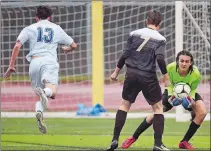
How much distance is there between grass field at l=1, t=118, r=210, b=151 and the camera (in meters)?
13.0

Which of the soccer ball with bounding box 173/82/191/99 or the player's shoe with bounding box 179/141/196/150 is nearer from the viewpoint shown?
the soccer ball with bounding box 173/82/191/99

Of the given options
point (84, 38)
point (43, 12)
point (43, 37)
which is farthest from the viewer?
point (84, 38)

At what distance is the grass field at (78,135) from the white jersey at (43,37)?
182 cm

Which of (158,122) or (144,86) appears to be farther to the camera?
(158,122)

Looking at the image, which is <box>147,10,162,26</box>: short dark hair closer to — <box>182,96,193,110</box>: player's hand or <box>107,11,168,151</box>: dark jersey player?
<box>107,11,168,151</box>: dark jersey player

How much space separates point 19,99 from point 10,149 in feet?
31.5

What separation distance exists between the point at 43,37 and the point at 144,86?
141 cm

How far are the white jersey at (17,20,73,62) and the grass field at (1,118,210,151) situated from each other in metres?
1.82

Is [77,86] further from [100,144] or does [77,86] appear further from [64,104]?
[100,144]

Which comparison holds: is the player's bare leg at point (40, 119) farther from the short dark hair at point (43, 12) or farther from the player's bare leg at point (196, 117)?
the player's bare leg at point (196, 117)

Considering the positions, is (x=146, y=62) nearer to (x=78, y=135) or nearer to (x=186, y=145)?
(x=186, y=145)

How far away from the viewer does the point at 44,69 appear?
1116 centimetres

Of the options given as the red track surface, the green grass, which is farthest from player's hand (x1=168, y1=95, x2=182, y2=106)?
the green grass

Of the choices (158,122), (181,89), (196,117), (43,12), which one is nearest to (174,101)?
(181,89)
